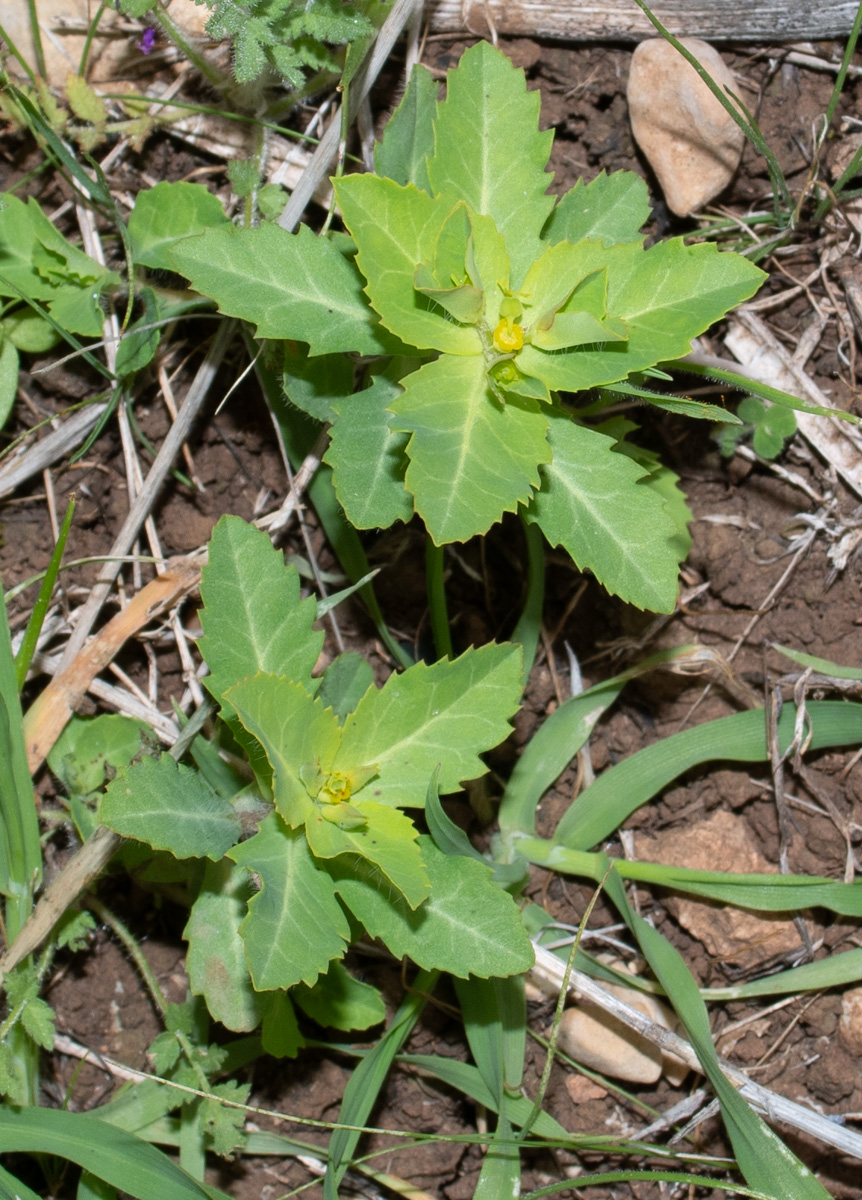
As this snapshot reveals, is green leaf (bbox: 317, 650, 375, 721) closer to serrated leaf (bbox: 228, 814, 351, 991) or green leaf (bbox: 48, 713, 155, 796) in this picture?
serrated leaf (bbox: 228, 814, 351, 991)

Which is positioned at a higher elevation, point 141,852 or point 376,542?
point 376,542

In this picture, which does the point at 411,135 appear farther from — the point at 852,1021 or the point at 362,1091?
the point at 852,1021

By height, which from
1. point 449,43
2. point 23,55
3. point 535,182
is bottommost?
point 535,182

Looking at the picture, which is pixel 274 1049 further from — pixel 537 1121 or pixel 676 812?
pixel 676 812

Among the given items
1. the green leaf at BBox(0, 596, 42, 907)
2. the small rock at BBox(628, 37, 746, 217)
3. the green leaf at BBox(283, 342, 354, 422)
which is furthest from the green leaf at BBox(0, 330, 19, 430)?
the small rock at BBox(628, 37, 746, 217)

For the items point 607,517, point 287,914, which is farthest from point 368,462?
point 287,914

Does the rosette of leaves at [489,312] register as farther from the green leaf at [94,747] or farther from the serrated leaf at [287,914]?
the green leaf at [94,747]

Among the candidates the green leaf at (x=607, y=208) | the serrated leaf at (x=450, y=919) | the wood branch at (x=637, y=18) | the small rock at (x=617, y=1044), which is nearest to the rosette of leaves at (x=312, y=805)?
the serrated leaf at (x=450, y=919)

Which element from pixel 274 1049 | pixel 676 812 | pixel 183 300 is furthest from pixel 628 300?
pixel 274 1049
